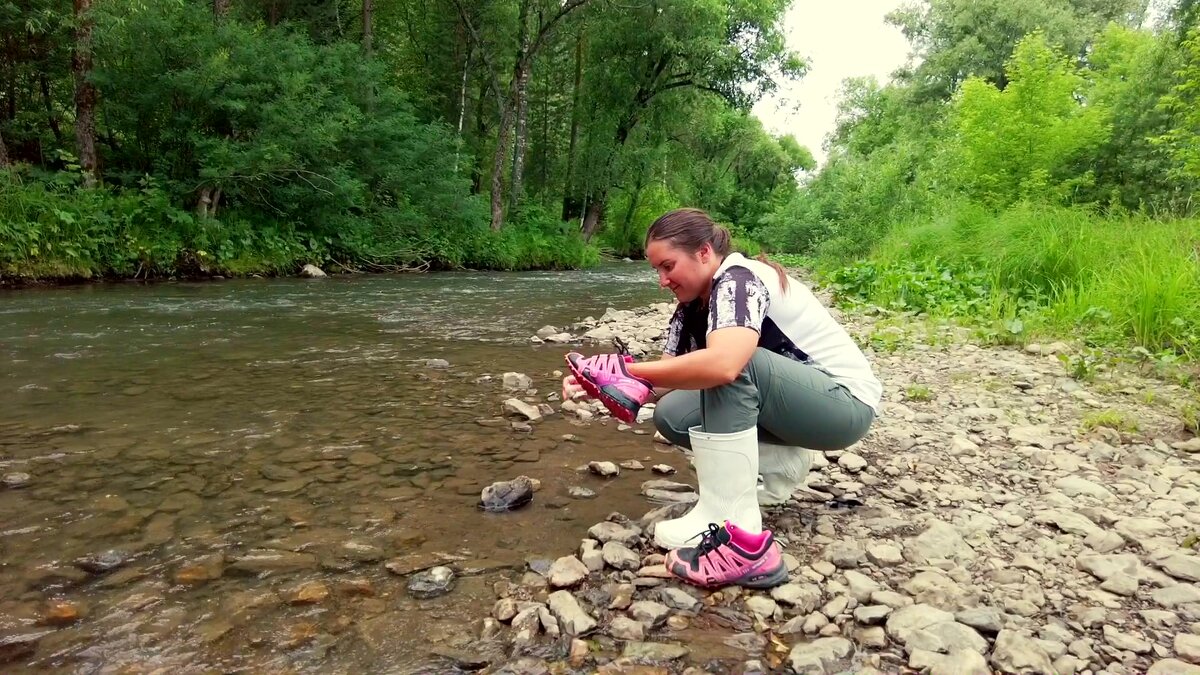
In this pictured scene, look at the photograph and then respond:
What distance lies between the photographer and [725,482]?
241 cm

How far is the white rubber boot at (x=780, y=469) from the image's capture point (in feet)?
9.18

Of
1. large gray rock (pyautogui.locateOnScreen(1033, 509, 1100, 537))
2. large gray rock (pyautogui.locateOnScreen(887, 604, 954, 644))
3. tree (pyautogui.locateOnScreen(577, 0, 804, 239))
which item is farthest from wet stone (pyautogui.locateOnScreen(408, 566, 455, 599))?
tree (pyautogui.locateOnScreen(577, 0, 804, 239))

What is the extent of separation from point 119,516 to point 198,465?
593 mm

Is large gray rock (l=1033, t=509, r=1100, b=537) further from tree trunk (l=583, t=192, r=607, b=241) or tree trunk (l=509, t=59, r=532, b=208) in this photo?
tree trunk (l=583, t=192, r=607, b=241)

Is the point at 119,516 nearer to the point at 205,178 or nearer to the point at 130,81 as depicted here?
the point at 205,178

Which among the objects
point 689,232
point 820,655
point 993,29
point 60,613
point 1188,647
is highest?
point 993,29

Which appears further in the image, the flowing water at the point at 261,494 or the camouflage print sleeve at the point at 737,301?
the camouflage print sleeve at the point at 737,301

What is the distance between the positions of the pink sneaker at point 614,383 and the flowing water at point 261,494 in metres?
0.71

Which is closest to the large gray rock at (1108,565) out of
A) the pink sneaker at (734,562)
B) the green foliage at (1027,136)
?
the pink sneaker at (734,562)

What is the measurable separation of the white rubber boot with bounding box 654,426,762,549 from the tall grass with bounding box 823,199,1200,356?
4.26m

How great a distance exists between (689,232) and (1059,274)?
21.6 ft

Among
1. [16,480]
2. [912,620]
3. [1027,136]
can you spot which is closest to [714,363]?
[912,620]

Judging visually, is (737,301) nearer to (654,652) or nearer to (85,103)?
(654,652)

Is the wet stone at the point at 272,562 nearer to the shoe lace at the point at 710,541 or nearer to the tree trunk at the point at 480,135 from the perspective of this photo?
the shoe lace at the point at 710,541
